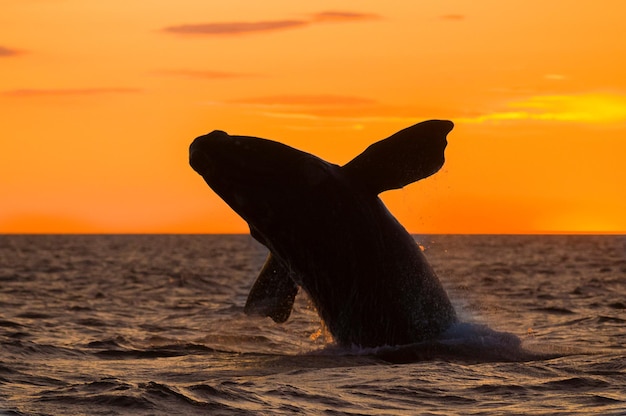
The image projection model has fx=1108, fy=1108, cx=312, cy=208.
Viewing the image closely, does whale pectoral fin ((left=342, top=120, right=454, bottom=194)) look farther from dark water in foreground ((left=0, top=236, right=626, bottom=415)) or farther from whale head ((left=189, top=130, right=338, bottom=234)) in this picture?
dark water in foreground ((left=0, top=236, right=626, bottom=415))

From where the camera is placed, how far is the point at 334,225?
11.1 meters

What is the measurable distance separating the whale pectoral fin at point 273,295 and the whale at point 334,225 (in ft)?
1.73

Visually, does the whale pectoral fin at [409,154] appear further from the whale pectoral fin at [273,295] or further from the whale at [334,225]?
the whale pectoral fin at [273,295]

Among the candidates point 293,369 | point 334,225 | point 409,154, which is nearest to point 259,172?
point 334,225

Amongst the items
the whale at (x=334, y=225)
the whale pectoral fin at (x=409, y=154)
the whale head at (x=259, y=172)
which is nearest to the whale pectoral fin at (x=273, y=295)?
the whale at (x=334, y=225)

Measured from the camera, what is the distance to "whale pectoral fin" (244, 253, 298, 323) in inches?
469

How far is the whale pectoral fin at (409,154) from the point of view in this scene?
10.6m

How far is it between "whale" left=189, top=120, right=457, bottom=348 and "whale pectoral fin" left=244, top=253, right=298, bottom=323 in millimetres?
526

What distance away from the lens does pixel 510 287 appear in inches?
1252

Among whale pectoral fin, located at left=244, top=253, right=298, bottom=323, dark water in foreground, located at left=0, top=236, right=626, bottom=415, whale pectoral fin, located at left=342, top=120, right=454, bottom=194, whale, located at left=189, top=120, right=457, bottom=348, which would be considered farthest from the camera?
whale pectoral fin, located at left=244, top=253, right=298, bottom=323

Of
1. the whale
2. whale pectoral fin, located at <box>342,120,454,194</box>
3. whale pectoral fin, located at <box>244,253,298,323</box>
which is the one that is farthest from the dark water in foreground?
whale pectoral fin, located at <box>342,120,454,194</box>

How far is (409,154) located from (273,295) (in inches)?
94.3

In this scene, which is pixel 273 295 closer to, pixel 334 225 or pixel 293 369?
pixel 293 369

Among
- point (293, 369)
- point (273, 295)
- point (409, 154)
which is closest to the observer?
point (409, 154)
